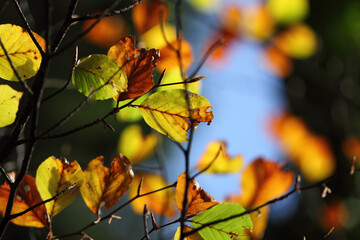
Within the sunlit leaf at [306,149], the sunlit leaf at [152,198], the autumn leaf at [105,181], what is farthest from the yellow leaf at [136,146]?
the sunlit leaf at [306,149]

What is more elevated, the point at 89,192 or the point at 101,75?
the point at 101,75

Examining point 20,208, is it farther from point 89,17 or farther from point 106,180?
point 89,17

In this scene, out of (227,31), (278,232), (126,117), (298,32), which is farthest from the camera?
(278,232)

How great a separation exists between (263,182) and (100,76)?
30cm

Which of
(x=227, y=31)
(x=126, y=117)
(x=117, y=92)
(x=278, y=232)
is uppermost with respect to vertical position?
(x=117, y=92)

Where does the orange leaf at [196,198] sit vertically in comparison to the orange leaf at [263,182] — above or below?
above

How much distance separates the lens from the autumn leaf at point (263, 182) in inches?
19.9

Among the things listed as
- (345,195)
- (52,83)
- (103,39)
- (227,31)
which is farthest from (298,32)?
(52,83)

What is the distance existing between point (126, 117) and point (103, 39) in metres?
1.06

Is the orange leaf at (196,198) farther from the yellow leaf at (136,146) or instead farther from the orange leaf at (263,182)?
the yellow leaf at (136,146)

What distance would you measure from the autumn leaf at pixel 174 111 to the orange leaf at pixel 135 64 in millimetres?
14

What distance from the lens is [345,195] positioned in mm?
2467

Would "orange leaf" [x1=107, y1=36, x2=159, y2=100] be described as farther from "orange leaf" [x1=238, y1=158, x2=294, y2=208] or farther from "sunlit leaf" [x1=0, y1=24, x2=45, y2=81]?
"orange leaf" [x1=238, y1=158, x2=294, y2=208]

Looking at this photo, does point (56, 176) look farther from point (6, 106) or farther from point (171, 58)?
point (171, 58)
